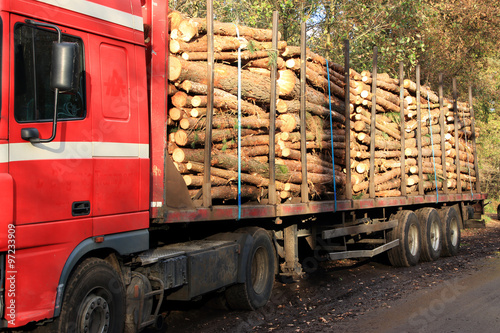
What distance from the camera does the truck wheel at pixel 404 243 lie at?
11789 mm

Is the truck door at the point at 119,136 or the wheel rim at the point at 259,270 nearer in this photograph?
the truck door at the point at 119,136

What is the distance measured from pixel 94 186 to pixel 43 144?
0.69 metres

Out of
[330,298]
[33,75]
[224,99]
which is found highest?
[224,99]

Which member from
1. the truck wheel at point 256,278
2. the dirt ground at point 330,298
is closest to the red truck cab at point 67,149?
the dirt ground at point 330,298

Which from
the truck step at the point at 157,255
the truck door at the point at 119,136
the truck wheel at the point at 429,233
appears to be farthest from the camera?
the truck wheel at the point at 429,233

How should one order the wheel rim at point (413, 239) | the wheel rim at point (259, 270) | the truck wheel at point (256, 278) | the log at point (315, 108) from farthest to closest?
1. the wheel rim at point (413, 239)
2. the log at point (315, 108)
3. the wheel rim at point (259, 270)
4. the truck wheel at point (256, 278)

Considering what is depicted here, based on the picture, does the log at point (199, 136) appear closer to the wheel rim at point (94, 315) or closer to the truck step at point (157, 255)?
the truck step at point (157, 255)

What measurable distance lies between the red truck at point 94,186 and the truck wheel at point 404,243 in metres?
5.32

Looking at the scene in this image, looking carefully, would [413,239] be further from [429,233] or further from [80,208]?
[80,208]

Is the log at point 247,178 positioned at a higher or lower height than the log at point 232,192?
higher

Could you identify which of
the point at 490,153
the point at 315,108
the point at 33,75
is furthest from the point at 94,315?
the point at 490,153

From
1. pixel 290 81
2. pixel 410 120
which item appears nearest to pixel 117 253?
pixel 290 81

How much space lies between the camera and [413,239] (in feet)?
A: 41.1

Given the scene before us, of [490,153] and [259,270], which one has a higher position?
[490,153]
